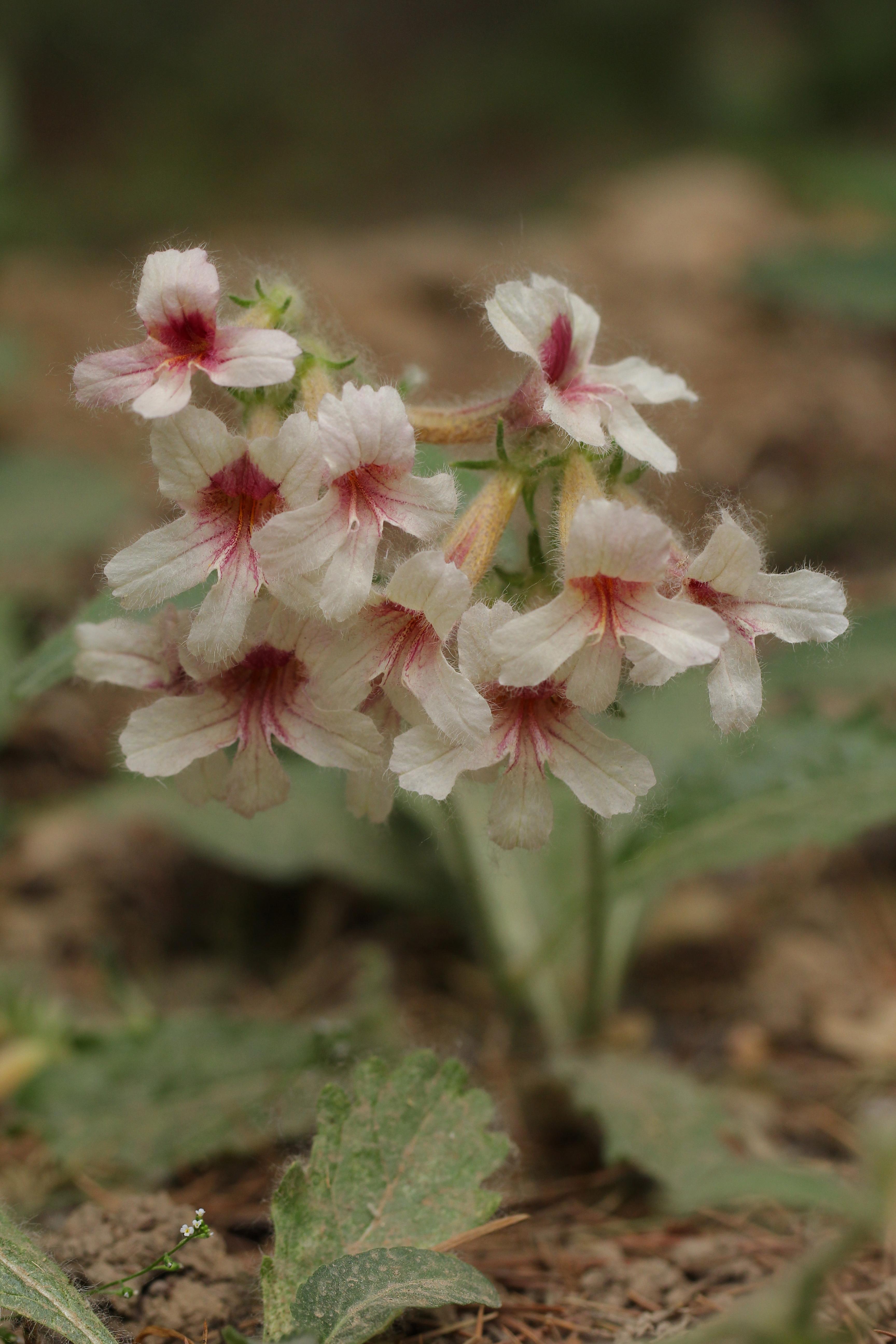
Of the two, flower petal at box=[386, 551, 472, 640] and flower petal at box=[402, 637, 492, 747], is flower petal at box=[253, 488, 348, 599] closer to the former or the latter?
flower petal at box=[386, 551, 472, 640]

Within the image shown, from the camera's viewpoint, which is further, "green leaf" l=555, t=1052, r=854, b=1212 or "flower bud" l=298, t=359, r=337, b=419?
"green leaf" l=555, t=1052, r=854, b=1212

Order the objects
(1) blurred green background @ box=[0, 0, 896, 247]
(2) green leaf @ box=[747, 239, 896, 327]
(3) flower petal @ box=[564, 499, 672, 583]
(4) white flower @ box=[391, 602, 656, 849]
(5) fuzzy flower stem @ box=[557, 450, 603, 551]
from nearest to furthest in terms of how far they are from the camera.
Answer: (3) flower petal @ box=[564, 499, 672, 583] → (4) white flower @ box=[391, 602, 656, 849] → (5) fuzzy flower stem @ box=[557, 450, 603, 551] → (2) green leaf @ box=[747, 239, 896, 327] → (1) blurred green background @ box=[0, 0, 896, 247]

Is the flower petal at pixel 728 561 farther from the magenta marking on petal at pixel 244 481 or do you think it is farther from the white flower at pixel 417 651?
the magenta marking on petal at pixel 244 481

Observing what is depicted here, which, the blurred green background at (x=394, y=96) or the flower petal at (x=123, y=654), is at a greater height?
the blurred green background at (x=394, y=96)

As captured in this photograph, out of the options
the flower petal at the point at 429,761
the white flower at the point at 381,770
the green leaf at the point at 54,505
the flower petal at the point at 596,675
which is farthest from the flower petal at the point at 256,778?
the green leaf at the point at 54,505

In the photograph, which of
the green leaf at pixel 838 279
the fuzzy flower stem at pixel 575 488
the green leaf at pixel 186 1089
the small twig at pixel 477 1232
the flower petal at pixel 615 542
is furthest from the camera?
the green leaf at pixel 838 279

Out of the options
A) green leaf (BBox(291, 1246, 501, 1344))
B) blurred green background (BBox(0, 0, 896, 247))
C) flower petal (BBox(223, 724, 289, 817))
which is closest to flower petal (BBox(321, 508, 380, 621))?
flower petal (BBox(223, 724, 289, 817))

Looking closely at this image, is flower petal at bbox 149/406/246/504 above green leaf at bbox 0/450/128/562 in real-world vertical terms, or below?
above
